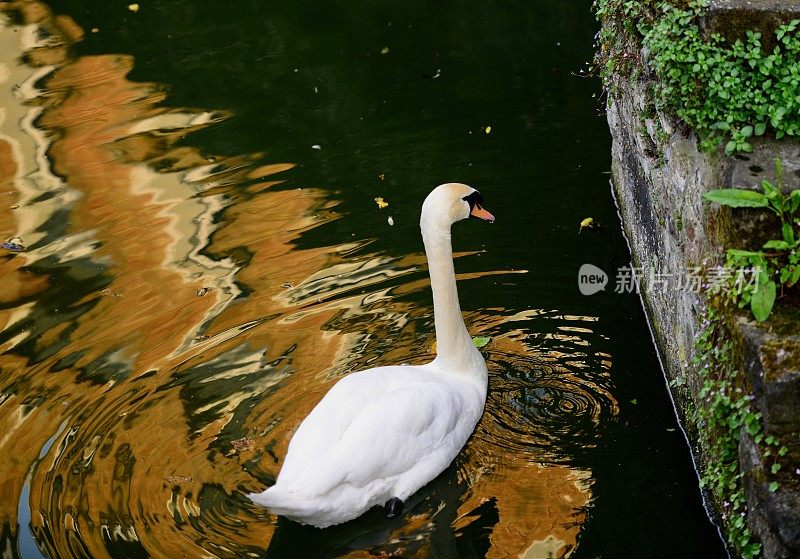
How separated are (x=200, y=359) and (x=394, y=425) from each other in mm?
1672

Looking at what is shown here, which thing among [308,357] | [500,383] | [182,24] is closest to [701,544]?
[500,383]

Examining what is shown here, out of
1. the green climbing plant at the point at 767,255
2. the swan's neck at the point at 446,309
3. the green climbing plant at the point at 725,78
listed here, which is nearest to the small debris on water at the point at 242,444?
the swan's neck at the point at 446,309

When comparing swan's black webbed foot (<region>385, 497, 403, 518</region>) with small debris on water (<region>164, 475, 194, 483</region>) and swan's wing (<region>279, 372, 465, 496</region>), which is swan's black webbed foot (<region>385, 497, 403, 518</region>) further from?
small debris on water (<region>164, 475, 194, 483</region>)

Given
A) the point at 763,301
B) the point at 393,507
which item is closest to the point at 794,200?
the point at 763,301

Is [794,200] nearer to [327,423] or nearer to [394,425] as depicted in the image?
[394,425]

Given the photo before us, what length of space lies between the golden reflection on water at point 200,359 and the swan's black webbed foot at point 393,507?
9 centimetres

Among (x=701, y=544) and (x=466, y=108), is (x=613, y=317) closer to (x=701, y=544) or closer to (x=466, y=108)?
(x=701, y=544)

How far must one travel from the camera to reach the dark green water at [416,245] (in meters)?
4.60

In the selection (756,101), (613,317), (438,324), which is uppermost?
(756,101)

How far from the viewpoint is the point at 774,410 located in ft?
11.8

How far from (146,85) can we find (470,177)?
3832 mm

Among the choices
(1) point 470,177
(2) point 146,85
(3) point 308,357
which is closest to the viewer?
(3) point 308,357

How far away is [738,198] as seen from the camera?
4.11 metres

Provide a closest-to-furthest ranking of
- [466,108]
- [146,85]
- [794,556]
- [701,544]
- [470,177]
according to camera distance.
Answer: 1. [794,556]
2. [701,544]
3. [470,177]
4. [466,108]
5. [146,85]
